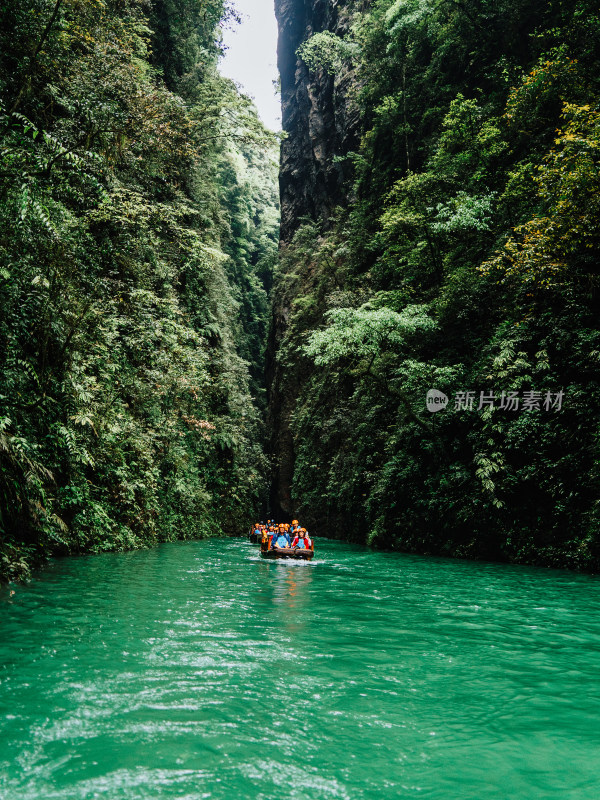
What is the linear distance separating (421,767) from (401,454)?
13.8 meters

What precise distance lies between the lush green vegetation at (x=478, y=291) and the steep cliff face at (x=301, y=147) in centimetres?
803

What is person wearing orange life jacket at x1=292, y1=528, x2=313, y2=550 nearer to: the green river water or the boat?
the boat

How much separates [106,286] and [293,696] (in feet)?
42.1

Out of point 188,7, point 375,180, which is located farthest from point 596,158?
point 188,7

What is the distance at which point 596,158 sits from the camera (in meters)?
Answer: 10.9

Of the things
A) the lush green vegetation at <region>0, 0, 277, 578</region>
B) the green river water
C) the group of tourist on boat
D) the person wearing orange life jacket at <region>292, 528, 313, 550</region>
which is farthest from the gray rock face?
the green river water

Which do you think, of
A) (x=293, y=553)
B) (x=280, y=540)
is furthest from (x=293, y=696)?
(x=280, y=540)

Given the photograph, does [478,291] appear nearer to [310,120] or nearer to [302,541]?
[302,541]

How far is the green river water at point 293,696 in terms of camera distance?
325 centimetres

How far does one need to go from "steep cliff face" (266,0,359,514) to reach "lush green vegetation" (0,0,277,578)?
8.87m

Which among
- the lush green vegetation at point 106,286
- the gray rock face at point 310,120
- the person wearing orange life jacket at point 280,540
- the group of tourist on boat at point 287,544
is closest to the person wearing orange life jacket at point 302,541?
the group of tourist on boat at point 287,544

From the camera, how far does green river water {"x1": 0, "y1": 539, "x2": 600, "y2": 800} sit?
10.7 ft

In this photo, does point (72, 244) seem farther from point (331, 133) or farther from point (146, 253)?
point (331, 133)

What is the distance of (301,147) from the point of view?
40.5 meters
